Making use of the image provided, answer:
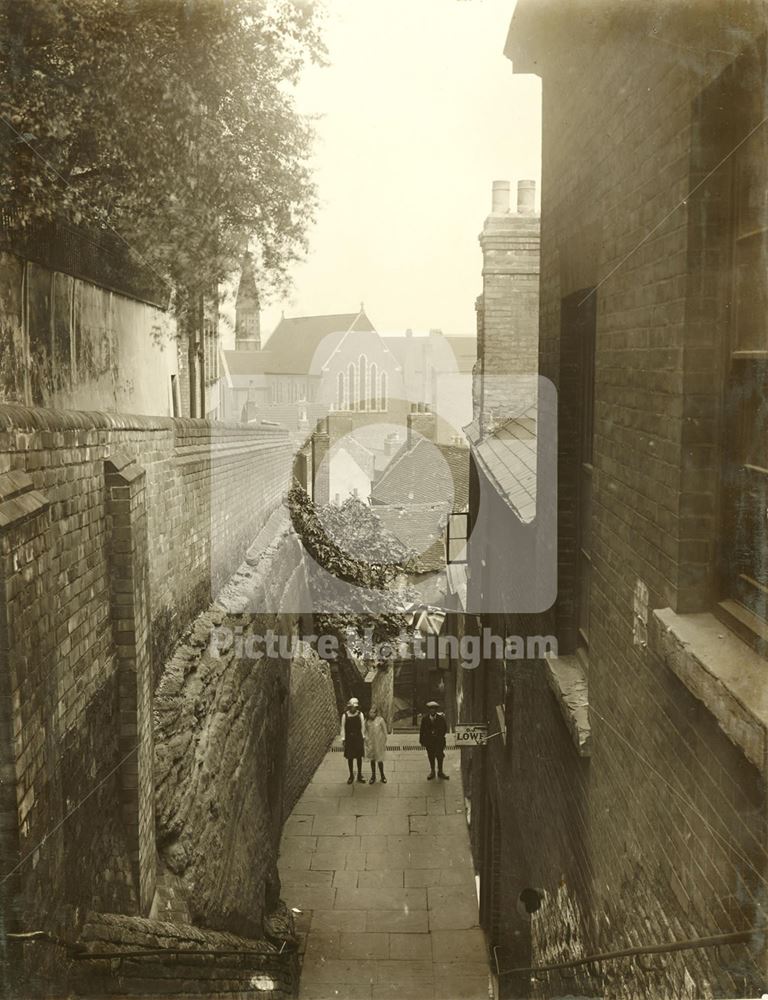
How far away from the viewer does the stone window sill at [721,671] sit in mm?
1921

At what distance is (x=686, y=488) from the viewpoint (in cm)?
255

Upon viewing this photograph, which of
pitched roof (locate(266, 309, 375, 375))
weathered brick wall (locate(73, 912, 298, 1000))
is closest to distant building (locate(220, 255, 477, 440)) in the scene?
pitched roof (locate(266, 309, 375, 375))

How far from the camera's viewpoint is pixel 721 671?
2.14 metres

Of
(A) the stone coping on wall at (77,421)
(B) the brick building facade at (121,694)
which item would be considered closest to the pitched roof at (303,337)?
(B) the brick building facade at (121,694)

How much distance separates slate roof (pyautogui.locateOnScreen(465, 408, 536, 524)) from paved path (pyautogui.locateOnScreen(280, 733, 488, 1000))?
4213 millimetres

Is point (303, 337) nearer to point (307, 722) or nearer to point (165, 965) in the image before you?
point (307, 722)

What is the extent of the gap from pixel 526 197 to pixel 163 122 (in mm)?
6026

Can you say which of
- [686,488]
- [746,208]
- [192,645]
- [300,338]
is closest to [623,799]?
[686,488]

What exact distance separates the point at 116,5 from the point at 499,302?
6.68 metres

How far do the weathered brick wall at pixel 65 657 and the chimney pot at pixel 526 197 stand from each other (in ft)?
25.0

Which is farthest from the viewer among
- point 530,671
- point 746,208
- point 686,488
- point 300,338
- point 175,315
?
point 300,338

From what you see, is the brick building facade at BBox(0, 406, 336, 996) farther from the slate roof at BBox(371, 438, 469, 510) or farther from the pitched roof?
the pitched roof

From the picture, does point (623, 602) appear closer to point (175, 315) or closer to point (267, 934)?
point (267, 934)

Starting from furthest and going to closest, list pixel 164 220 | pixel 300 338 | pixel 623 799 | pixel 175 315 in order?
pixel 300 338 → pixel 175 315 → pixel 164 220 → pixel 623 799
